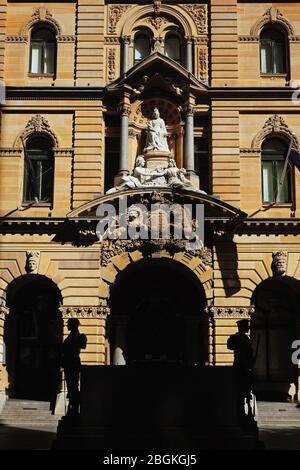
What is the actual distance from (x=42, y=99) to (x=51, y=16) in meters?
3.81

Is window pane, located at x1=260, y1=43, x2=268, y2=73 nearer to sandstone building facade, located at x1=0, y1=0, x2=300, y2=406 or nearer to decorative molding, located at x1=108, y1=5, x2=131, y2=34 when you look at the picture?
sandstone building facade, located at x1=0, y1=0, x2=300, y2=406

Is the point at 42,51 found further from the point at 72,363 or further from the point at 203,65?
the point at 72,363

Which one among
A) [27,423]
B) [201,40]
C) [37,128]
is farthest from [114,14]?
[27,423]

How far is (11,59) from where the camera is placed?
3123cm

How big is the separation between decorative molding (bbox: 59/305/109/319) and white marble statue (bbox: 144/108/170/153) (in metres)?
6.71

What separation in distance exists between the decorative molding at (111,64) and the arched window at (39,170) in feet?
12.3

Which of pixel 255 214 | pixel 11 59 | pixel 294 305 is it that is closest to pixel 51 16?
pixel 11 59

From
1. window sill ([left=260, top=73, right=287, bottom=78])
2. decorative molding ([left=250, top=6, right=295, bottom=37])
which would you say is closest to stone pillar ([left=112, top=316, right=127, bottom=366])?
window sill ([left=260, top=73, right=287, bottom=78])

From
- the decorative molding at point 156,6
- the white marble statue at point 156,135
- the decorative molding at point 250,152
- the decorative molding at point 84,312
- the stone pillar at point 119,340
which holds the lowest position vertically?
the stone pillar at point 119,340

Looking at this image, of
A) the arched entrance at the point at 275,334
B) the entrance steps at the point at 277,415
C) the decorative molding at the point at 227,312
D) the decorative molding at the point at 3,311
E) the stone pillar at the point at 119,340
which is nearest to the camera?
the entrance steps at the point at 277,415

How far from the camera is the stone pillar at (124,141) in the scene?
97.5ft

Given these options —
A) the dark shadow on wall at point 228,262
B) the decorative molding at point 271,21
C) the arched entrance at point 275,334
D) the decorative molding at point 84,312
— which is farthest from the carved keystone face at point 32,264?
the decorative molding at point 271,21

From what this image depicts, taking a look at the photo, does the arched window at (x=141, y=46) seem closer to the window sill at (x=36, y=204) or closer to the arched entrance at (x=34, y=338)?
the window sill at (x=36, y=204)

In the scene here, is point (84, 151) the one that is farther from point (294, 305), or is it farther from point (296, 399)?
point (296, 399)
